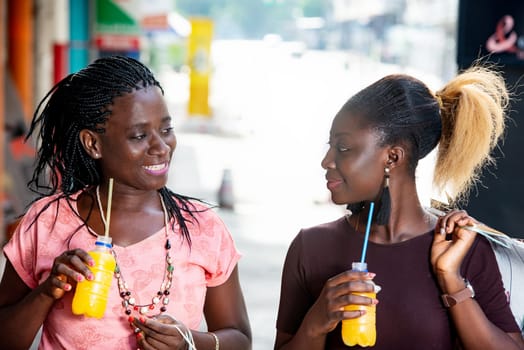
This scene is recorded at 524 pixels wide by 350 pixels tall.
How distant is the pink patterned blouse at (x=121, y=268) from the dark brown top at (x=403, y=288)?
10.4 inches

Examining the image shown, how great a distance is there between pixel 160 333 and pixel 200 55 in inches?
794

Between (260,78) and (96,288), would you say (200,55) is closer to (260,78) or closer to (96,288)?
(260,78)

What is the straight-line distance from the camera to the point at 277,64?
33.3 m

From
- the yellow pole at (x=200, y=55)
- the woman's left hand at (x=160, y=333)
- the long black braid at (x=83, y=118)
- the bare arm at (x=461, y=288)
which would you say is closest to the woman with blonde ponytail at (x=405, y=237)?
the bare arm at (x=461, y=288)

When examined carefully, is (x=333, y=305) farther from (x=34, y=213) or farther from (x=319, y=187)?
(x=319, y=187)

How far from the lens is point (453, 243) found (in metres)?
2.62

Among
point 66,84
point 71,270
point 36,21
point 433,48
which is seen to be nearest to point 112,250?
point 71,270

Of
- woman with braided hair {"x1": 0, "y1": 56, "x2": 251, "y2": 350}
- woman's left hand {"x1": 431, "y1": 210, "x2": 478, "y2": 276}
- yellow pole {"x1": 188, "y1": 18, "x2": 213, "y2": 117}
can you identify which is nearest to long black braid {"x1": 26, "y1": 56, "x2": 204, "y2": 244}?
woman with braided hair {"x1": 0, "y1": 56, "x2": 251, "y2": 350}

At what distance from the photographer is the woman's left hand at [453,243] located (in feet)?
8.53

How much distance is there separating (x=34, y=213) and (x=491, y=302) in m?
1.47

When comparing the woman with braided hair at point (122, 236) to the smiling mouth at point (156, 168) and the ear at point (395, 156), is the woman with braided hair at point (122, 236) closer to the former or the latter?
the smiling mouth at point (156, 168)

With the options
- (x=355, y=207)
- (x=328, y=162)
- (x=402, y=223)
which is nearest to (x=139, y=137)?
(x=328, y=162)

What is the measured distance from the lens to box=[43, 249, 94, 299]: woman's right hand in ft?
7.95

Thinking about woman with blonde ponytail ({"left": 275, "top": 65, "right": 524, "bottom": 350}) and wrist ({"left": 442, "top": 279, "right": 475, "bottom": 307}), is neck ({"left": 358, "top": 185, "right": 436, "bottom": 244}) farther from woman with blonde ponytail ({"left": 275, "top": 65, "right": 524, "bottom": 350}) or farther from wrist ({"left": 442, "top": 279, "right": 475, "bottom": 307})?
wrist ({"left": 442, "top": 279, "right": 475, "bottom": 307})
